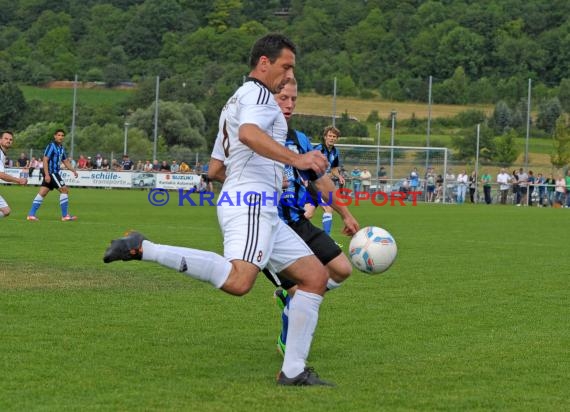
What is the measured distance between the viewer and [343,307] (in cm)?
1019

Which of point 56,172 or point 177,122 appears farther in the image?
point 177,122

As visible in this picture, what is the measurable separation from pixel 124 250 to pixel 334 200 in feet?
6.30

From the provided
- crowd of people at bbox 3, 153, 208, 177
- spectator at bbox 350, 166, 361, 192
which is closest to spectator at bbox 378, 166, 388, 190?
spectator at bbox 350, 166, 361, 192

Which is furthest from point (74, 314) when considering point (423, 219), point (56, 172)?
point (423, 219)

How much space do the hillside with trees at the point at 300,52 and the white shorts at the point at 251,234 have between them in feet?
217

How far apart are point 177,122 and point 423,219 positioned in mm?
50655

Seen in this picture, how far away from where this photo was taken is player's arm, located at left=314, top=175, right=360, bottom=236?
298 inches

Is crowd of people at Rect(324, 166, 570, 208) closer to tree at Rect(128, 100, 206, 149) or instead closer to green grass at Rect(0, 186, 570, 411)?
green grass at Rect(0, 186, 570, 411)

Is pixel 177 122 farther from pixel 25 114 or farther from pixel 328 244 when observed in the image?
pixel 328 244

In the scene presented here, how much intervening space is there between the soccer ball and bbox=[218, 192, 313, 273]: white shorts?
1134 mm

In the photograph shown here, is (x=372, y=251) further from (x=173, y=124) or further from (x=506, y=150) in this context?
(x=173, y=124)

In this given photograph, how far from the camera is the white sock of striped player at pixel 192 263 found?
6344 millimetres

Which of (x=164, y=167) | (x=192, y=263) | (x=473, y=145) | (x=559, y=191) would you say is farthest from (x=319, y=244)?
(x=473, y=145)

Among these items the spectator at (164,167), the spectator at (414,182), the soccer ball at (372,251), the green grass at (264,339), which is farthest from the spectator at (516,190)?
the soccer ball at (372,251)
